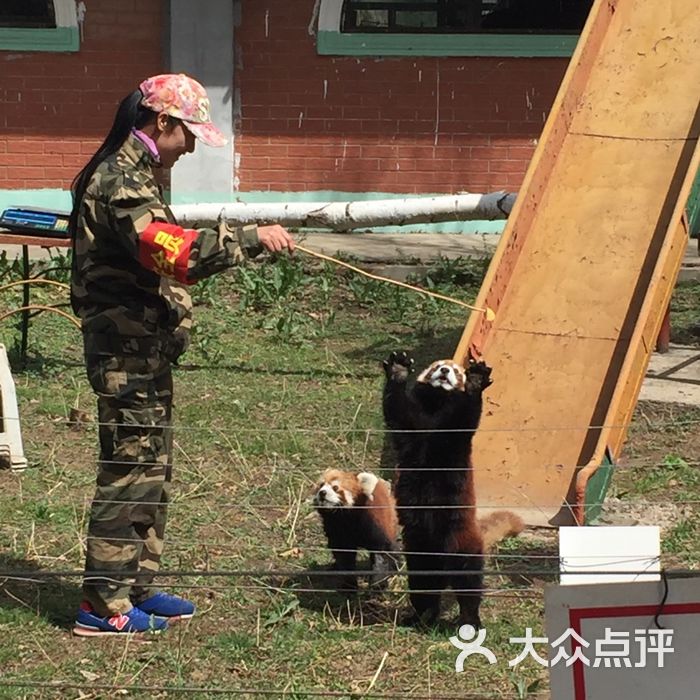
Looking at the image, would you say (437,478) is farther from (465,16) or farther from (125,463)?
(465,16)

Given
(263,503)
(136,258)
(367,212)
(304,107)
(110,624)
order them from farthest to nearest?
(304,107) < (367,212) < (263,503) < (110,624) < (136,258)

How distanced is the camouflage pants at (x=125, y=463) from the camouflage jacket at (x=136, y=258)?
3.4 inches

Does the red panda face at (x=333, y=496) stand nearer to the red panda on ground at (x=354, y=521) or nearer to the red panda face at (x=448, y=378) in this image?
the red panda on ground at (x=354, y=521)

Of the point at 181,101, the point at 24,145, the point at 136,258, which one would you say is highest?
the point at 181,101

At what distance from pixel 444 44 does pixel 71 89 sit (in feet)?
11.2

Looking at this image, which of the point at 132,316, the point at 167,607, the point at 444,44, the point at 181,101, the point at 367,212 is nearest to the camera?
the point at 181,101

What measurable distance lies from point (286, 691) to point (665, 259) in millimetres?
3233

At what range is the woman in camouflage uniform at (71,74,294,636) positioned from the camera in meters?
4.52

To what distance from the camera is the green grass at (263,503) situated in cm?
462

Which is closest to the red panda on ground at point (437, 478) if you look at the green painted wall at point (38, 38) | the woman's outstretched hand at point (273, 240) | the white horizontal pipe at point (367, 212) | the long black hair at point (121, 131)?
the woman's outstretched hand at point (273, 240)

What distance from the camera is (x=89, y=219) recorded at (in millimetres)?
4625

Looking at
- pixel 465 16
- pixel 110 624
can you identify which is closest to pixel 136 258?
pixel 110 624

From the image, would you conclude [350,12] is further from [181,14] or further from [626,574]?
[626,574]

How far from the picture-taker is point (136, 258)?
14.7 feet
